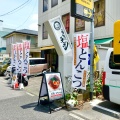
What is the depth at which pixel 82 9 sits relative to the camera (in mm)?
6094

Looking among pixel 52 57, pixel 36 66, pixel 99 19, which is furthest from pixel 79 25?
pixel 52 57

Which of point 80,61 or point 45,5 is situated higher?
point 45,5

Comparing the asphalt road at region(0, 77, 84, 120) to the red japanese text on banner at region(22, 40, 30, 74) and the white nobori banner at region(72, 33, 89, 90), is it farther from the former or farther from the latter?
the red japanese text on banner at region(22, 40, 30, 74)

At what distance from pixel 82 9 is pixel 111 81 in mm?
2712

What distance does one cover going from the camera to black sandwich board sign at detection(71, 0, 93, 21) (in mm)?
5863

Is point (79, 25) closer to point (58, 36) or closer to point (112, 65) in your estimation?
point (58, 36)

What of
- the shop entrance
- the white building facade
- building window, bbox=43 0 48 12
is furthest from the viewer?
building window, bbox=43 0 48 12

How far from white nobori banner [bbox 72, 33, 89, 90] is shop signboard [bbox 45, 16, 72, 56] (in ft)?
1.19

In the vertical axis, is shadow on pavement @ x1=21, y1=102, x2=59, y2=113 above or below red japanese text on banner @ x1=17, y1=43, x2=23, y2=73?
below

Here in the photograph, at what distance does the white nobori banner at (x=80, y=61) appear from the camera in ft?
20.0

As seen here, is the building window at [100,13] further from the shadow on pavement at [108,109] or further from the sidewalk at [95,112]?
the sidewalk at [95,112]

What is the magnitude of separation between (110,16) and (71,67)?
6.46m

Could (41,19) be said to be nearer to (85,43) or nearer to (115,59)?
(85,43)

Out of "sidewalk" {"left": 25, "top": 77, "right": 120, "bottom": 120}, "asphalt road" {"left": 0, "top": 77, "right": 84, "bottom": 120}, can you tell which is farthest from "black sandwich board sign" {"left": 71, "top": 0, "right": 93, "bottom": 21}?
"asphalt road" {"left": 0, "top": 77, "right": 84, "bottom": 120}
